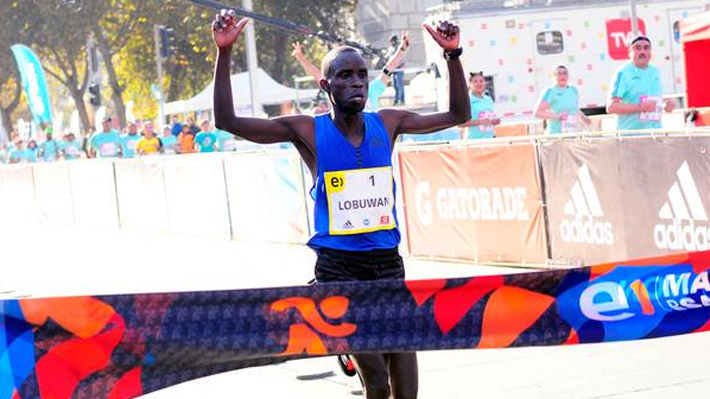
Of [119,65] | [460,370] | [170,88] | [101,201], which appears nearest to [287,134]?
[460,370]

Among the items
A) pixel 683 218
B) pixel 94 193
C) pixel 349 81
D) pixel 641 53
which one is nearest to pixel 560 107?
pixel 641 53

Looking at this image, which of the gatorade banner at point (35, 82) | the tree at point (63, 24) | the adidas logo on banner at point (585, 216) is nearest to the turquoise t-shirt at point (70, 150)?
the gatorade banner at point (35, 82)

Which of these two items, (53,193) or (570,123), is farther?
(53,193)

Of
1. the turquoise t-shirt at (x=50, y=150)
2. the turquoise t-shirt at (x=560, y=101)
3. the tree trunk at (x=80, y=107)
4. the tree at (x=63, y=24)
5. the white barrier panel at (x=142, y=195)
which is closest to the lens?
the turquoise t-shirt at (x=560, y=101)

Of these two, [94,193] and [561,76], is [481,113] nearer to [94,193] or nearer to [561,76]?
[561,76]

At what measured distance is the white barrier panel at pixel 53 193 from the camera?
28562 mm

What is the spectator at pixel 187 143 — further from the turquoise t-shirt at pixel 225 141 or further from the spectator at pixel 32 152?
the spectator at pixel 32 152

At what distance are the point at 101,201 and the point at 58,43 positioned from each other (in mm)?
38482

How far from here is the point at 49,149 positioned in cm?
4344

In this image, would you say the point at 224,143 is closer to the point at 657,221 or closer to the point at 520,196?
the point at 520,196

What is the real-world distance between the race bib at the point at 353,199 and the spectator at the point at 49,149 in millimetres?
38029

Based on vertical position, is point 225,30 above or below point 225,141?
above

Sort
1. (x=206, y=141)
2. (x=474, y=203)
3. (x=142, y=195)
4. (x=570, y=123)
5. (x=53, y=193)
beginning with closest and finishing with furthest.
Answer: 1. (x=474, y=203)
2. (x=570, y=123)
3. (x=142, y=195)
4. (x=206, y=141)
5. (x=53, y=193)

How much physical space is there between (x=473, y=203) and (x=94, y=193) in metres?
13.5
